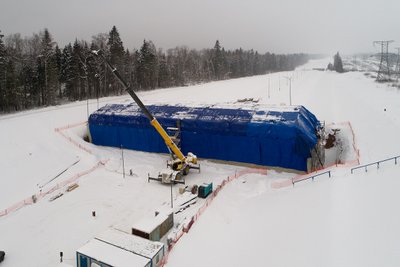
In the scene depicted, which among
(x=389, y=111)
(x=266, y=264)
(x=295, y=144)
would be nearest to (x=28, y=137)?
(x=295, y=144)

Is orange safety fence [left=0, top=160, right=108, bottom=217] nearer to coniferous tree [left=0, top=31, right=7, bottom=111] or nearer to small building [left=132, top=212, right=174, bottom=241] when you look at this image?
small building [left=132, top=212, right=174, bottom=241]

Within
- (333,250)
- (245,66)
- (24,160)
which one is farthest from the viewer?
(245,66)

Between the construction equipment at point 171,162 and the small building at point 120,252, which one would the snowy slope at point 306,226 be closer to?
the small building at point 120,252

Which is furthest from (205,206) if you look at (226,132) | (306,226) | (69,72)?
(69,72)

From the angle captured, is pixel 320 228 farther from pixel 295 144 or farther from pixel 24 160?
pixel 24 160

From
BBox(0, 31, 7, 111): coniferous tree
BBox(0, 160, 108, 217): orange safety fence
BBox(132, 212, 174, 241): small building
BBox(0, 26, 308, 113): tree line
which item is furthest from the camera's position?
BBox(0, 26, 308, 113): tree line

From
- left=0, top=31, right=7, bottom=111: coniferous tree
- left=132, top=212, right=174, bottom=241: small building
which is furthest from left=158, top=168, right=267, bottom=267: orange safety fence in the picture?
left=0, top=31, right=7, bottom=111: coniferous tree

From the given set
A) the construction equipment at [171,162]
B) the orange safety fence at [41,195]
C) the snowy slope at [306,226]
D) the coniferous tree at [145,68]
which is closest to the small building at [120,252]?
the snowy slope at [306,226]
